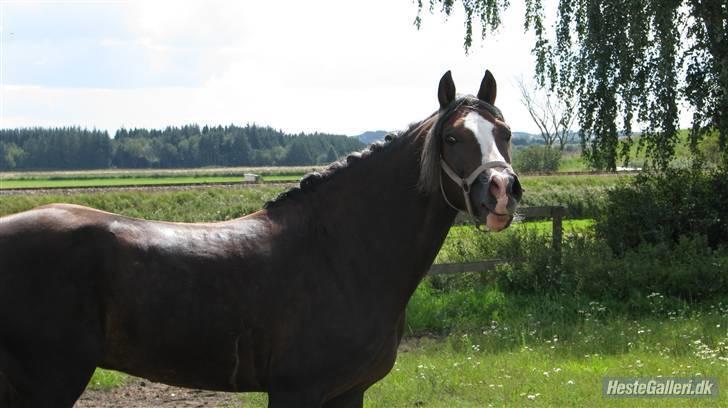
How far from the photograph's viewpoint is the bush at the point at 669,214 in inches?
509

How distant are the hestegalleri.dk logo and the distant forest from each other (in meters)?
125

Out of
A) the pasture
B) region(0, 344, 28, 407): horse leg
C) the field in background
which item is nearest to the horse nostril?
region(0, 344, 28, 407): horse leg

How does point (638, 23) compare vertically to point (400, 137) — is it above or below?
above

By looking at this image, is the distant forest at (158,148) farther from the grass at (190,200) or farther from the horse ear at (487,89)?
the horse ear at (487,89)

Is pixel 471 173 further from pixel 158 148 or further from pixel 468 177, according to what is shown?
pixel 158 148

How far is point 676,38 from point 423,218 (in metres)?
11.9

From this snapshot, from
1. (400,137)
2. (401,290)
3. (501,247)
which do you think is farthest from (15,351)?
(501,247)

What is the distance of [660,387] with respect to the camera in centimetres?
688

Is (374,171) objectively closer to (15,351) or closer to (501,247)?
(15,351)

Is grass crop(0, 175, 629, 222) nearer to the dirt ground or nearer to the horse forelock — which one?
the dirt ground

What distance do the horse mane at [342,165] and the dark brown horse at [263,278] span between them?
0.01m

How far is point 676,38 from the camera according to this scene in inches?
553

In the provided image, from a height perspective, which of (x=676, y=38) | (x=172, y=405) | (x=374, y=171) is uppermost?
(x=676, y=38)

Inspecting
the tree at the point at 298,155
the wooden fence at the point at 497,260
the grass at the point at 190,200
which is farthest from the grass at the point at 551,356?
the tree at the point at 298,155
